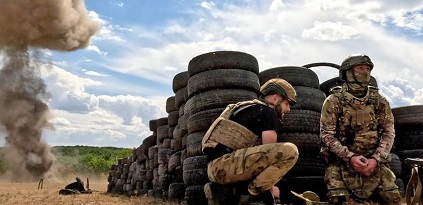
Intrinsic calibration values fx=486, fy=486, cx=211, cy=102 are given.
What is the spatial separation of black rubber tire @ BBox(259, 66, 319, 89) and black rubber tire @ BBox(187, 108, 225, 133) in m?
0.98

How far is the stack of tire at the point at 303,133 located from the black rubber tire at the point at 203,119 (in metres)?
0.86

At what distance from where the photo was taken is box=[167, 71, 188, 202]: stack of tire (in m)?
7.84

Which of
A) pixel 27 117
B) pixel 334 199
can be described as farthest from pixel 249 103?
pixel 27 117

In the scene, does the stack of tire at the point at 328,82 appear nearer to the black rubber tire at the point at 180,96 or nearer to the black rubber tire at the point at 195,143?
the black rubber tire at the point at 195,143

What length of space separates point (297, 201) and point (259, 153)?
65.9 inches

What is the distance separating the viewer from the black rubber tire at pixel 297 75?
654 cm

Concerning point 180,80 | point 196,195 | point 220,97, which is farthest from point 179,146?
point 220,97

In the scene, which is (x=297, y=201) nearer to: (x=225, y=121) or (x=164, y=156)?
(x=225, y=121)

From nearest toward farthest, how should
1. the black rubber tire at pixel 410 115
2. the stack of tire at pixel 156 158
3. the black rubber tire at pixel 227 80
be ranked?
1. the black rubber tire at pixel 227 80
2. the black rubber tire at pixel 410 115
3. the stack of tire at pixel 156 158

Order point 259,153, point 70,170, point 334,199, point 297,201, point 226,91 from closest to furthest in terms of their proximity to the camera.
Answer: point 259,153
point 334,199
point 297,201
point 226,91
point 70,170

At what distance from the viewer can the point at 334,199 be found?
16.6 feet

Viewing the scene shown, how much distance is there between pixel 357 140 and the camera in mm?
5262

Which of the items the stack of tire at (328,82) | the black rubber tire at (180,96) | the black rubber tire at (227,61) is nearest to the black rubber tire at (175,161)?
the black rubber tire at (180,96)

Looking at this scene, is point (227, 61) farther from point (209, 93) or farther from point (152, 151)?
→ point (152, 151)
